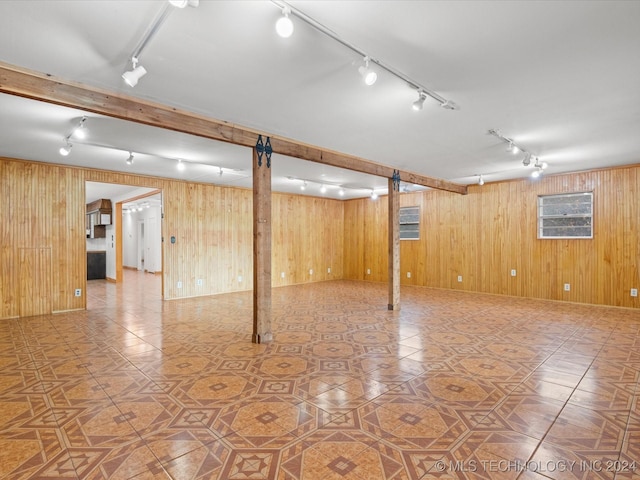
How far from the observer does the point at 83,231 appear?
5.83 meters

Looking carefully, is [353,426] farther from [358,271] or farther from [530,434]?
[358,271]

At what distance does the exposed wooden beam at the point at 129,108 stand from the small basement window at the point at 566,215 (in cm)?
500

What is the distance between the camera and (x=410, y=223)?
8.95 m

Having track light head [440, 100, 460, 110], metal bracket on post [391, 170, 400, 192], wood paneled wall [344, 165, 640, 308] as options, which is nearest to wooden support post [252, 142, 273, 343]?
track light head [440, 100, 460, 110]

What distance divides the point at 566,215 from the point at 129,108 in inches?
295

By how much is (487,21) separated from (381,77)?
0.86 metres

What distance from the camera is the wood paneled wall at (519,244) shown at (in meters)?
5.87

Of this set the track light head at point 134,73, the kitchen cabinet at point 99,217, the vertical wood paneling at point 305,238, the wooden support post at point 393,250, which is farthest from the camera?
the kitchen cabinet at point 99,217

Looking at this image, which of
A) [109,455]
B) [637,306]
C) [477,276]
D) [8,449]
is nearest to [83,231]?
[8,449]

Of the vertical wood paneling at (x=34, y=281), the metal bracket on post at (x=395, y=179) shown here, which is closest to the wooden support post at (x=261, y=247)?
the metal bracket on post at (x=395, y=179)

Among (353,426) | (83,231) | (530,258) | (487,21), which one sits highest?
(487,21)

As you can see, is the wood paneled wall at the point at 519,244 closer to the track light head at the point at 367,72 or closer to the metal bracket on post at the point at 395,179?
the metal bracket on post at the point at 395,179

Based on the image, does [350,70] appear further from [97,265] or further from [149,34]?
[97,265]

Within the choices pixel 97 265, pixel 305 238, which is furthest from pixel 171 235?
pixel 97 265
